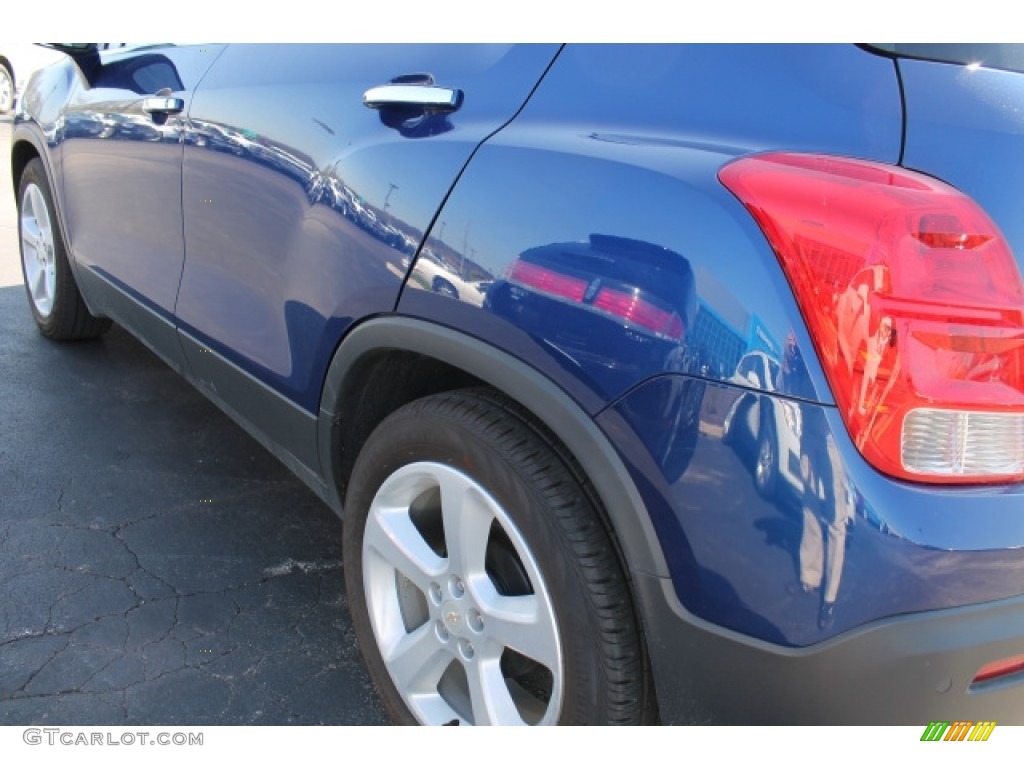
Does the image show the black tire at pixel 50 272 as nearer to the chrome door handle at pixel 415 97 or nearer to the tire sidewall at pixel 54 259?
the tire sidewall at pixel 54 259

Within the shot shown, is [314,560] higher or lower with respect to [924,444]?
lower

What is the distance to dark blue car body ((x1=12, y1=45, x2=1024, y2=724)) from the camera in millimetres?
1254

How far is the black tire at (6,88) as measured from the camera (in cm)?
1353

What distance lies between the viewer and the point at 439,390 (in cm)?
205

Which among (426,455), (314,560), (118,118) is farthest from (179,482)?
(426,455)

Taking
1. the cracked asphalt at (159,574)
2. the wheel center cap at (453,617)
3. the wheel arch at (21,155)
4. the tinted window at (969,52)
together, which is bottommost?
the cracked asphalt at (159,574)

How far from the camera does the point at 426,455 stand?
5.86 feet

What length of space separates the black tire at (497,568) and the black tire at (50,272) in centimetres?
263

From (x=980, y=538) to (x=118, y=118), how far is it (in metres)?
2.92

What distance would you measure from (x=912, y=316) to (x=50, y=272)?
13.2 ft

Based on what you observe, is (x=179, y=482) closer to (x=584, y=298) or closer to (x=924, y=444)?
(x=584, y=298)

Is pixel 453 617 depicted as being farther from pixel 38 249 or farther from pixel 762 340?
pixel 38 249

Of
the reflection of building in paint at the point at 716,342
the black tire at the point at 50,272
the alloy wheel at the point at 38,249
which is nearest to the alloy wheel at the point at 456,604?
the reflection of building in paint at the point at 716,342

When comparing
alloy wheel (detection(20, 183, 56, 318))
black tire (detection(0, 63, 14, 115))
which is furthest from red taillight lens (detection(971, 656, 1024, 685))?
black tire (detection(0, 63, 14, 115))
